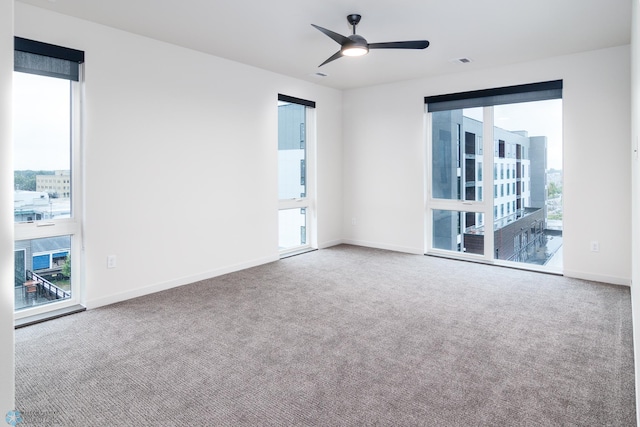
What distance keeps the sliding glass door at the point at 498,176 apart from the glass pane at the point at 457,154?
14mm

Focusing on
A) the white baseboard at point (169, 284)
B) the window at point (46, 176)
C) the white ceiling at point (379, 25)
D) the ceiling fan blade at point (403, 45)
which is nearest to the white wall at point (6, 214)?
the white ceiling at point (379, 25)

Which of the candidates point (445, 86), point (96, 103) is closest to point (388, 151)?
point (445, 86)

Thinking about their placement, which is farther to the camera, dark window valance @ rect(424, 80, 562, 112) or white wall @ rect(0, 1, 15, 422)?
dark window valance @ rect(424, 80, 562, 112)

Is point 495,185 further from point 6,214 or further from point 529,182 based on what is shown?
point 6,214

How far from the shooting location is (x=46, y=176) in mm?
3443

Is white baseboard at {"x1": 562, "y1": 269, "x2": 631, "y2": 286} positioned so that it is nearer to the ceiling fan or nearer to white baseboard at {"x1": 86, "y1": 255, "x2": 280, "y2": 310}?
the ceiling fan

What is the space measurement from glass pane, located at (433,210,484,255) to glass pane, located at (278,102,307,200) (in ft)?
7.03

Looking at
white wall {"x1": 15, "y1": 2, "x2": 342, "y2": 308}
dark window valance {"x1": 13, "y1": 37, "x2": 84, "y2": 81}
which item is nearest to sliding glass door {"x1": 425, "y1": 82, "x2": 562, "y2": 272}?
white wall {"x1": 15, "y1": 2, "x2": 342, "y2": 308}

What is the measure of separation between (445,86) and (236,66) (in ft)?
9.55

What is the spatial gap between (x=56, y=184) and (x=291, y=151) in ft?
10.5

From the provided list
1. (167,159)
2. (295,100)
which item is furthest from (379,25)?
(167,159)

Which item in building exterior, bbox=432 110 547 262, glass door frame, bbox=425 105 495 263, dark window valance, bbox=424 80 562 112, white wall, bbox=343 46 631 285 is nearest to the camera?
white wall, bbox=343 46 631 285

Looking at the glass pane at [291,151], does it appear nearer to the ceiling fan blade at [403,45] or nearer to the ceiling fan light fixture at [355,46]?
the ceiling fan light fixture at [355,46]

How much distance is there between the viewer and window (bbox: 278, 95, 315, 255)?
19.0 ft
